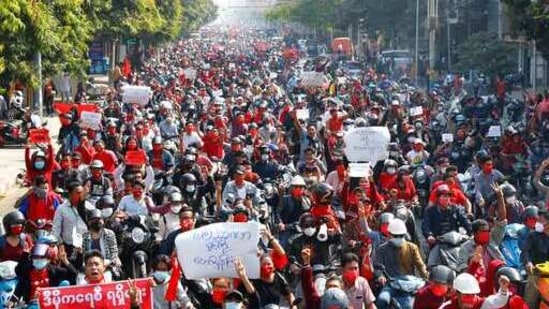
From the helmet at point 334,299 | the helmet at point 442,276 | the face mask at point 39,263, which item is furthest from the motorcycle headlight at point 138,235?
the helmet at point 442,276

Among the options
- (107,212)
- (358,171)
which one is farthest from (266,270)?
(358,171)

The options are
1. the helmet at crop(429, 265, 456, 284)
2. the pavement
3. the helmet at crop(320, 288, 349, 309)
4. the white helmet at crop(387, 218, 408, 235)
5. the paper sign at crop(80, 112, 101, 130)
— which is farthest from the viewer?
the pavement

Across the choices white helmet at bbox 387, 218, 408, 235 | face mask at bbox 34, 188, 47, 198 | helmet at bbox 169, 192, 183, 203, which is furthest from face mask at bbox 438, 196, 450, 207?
face mask at bbox 34, 188, 47, 198

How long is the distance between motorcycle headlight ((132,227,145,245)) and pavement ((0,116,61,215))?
27.0 ft

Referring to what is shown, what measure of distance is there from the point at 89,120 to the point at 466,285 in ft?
41.7

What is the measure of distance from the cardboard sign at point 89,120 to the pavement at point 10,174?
172cm

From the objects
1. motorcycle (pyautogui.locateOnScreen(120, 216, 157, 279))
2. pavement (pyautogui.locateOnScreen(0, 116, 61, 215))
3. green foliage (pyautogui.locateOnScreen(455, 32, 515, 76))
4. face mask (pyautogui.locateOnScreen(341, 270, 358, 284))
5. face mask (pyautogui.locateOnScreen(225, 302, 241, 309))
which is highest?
face mask (pyautogui.locateOnScreen(225, 302, 241, 309))

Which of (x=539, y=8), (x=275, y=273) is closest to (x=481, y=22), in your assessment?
(x=539, y=8)

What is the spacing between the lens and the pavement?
21531mm

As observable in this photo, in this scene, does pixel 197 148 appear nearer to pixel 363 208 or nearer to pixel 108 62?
pixel 363 208

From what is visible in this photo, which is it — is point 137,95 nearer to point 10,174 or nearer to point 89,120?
point 10,174

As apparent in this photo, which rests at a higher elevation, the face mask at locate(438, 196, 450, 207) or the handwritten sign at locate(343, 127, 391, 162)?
the face mask at locate(438, 196, 450, 207)

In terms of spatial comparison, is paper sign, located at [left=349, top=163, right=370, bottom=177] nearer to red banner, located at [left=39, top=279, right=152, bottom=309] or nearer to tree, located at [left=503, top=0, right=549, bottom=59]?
red banner, located at [left=39, top=279, right=152, bottom=309]

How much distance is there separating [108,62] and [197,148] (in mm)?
40078
